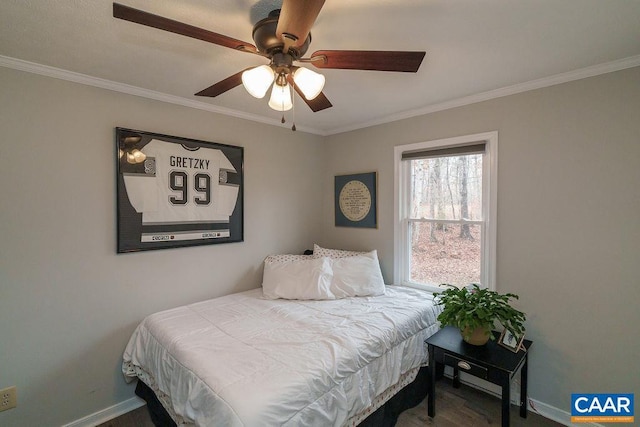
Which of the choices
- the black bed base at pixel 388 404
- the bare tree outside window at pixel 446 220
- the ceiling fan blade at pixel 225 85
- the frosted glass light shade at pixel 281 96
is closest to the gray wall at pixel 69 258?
the black bed base at pixel 388 404

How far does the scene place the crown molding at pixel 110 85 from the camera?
174 cm

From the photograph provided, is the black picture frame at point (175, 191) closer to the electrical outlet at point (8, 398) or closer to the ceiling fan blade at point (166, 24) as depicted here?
the electrical outlet at point (8, 398)

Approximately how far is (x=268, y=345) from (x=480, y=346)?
4.71 feet

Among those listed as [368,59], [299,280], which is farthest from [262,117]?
[368,59]

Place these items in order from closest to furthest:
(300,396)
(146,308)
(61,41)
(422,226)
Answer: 1. (300,396)
2. (61,41)
3. (146,308)
4. (422,226)

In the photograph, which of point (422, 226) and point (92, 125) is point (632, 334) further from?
point (92, 125)

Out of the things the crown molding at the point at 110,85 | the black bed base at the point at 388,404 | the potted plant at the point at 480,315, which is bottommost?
the black bed base at the point at 388,404

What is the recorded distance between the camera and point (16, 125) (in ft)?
5.75

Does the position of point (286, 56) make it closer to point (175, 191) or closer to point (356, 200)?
point (175, 191)

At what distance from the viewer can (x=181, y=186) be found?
235 cm

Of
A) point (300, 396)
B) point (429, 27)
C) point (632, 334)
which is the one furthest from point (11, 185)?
point (632, 334)

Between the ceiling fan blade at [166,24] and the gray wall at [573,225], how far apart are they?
1999 mm

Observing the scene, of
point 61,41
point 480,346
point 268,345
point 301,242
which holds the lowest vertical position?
point 480,346

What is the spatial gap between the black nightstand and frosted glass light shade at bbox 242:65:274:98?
197 centimetres
